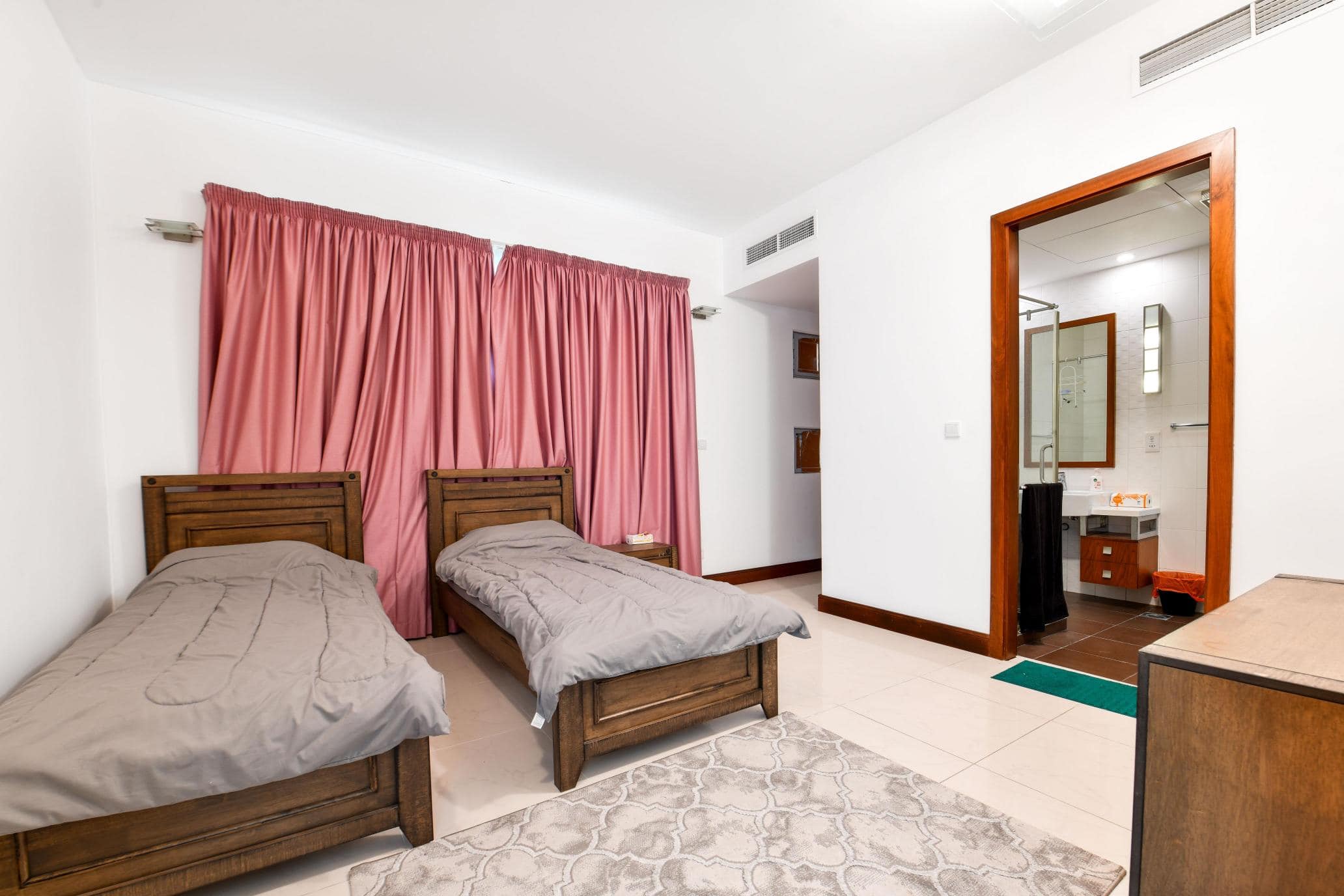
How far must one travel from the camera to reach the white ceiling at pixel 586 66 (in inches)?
98.5

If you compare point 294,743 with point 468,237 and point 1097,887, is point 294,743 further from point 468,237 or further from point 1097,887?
point 468,237

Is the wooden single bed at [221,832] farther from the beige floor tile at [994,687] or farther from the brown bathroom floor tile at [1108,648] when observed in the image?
the brown bathroom floor tile at [1108,648]

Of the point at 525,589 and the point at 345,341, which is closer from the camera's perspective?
the point at 525,589

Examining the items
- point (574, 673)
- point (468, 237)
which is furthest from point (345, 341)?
point (574, 673)

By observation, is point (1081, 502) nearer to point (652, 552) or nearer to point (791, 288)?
point (791, 288)

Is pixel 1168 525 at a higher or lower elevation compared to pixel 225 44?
lower

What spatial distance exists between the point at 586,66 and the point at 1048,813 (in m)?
3.42

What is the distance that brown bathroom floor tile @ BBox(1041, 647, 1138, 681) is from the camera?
114 inches

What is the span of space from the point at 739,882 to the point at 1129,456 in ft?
15.2

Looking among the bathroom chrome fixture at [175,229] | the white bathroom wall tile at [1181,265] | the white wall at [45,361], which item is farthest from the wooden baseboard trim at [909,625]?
the bathroom chrome fixture at [175,229]

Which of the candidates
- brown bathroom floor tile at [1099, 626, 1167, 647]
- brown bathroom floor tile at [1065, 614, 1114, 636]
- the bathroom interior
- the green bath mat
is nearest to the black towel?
the bathroom interior

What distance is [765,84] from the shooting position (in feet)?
9.87

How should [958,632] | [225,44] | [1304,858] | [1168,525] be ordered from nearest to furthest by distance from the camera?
[1304,858]
[225,44]
[958,632]
[1168,525]

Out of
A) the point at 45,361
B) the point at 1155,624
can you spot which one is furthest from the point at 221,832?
the point at 1155,624
